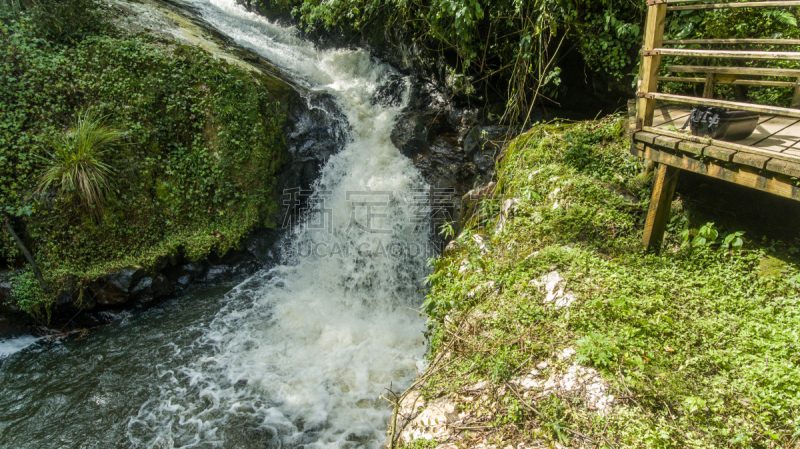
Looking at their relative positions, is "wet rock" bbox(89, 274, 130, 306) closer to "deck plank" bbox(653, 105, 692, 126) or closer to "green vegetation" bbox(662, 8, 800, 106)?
"deck plank" bbox(653, 105, 692, 126)

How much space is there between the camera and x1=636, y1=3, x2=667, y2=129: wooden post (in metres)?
2.95

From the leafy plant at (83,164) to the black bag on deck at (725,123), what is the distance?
7627mm

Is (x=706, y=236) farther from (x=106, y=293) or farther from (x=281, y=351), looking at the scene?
(x=106, y=293)

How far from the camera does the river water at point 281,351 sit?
4.24 m

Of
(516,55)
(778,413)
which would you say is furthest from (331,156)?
(778,413)

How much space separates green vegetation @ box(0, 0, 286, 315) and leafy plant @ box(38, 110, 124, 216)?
0.02 meters

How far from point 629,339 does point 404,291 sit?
13.4 ft

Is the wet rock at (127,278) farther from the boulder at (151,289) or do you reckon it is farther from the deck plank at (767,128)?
the deck plank at (767,128)

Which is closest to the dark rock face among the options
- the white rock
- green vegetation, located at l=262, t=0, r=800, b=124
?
green vegetation, located at l=262, t=0, r=800, b=124

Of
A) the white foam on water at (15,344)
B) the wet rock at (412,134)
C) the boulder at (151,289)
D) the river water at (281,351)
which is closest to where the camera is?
the river water at (281,351)

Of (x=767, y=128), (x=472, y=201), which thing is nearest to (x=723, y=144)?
(x=767, y=128)

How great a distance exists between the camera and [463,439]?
2.62m

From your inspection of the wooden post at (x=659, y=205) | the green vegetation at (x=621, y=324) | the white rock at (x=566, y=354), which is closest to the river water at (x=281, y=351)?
the green vegetation at (x=621, y=324)

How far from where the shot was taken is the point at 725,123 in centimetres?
275
